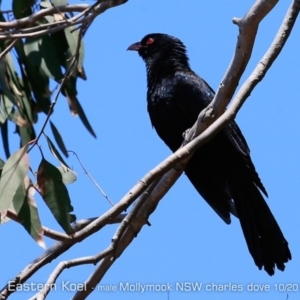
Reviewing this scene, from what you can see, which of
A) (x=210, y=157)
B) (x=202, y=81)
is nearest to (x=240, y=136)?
(x=210, y=157)

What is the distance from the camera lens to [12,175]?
304 centimetres

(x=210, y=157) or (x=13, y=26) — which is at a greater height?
(x=13, y=26)

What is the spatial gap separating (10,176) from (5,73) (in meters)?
1.16

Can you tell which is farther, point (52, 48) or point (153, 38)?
point (153, 38)

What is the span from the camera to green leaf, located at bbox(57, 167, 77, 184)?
10.6 feet

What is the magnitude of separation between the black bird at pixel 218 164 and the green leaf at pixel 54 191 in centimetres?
133

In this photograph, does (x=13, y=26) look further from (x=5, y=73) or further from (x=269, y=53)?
(x=5, y=73)

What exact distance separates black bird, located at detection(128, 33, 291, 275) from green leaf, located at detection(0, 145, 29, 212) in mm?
1502

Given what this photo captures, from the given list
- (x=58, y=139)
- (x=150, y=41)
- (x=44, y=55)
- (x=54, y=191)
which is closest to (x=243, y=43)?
(x=54, y=191)

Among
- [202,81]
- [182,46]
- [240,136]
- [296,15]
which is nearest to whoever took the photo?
[296,15]

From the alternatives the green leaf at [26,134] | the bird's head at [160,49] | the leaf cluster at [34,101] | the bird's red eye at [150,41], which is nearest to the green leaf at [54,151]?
the leaf cluster at [34,101]

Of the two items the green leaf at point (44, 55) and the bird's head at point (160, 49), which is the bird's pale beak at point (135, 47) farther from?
the green leaf at point (44, 55)

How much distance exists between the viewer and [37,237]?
2.94 meters

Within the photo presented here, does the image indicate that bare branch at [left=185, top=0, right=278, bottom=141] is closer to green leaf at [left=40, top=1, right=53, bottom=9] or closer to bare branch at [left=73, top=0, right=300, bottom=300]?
bare branch at [left=73, top=0, right=300, bottom=300]
